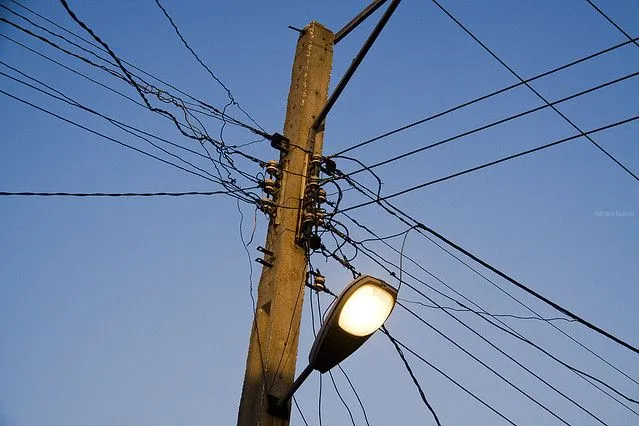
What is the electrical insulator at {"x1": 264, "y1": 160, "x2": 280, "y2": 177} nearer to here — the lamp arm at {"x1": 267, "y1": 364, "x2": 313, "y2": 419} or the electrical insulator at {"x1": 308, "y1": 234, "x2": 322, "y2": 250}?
the electrical insulator at {"x1": 308, "y1": 234, "x2": 322, "y2": 250}

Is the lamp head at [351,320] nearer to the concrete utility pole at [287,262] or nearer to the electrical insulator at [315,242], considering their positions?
the concrete utility pole at [287,262]

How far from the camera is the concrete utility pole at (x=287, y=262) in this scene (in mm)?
3463

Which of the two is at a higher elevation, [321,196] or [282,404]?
[321,196]

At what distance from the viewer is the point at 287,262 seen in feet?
12.8

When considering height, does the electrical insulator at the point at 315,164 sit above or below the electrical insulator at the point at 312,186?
above

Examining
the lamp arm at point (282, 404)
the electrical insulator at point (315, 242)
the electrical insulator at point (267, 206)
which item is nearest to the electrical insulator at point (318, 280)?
the electrical insulator at point (315, 242)

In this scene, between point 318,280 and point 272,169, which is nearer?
point 318,280

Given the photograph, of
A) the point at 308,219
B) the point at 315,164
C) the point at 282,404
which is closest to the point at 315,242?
the point at 308,219

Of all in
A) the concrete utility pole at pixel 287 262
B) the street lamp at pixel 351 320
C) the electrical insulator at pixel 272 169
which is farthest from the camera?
the electrical insulator at pixel 272 169

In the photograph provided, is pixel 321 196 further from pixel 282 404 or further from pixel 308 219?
pixel 282 404

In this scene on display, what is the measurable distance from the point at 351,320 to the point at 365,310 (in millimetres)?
94

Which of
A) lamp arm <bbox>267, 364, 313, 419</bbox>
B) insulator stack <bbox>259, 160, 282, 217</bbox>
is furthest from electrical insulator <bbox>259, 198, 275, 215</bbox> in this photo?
lamp arm <bbox>267, 364, 313, 419</bbox>

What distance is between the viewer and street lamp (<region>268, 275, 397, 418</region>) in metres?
2.96

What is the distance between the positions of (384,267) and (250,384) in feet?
6.63
